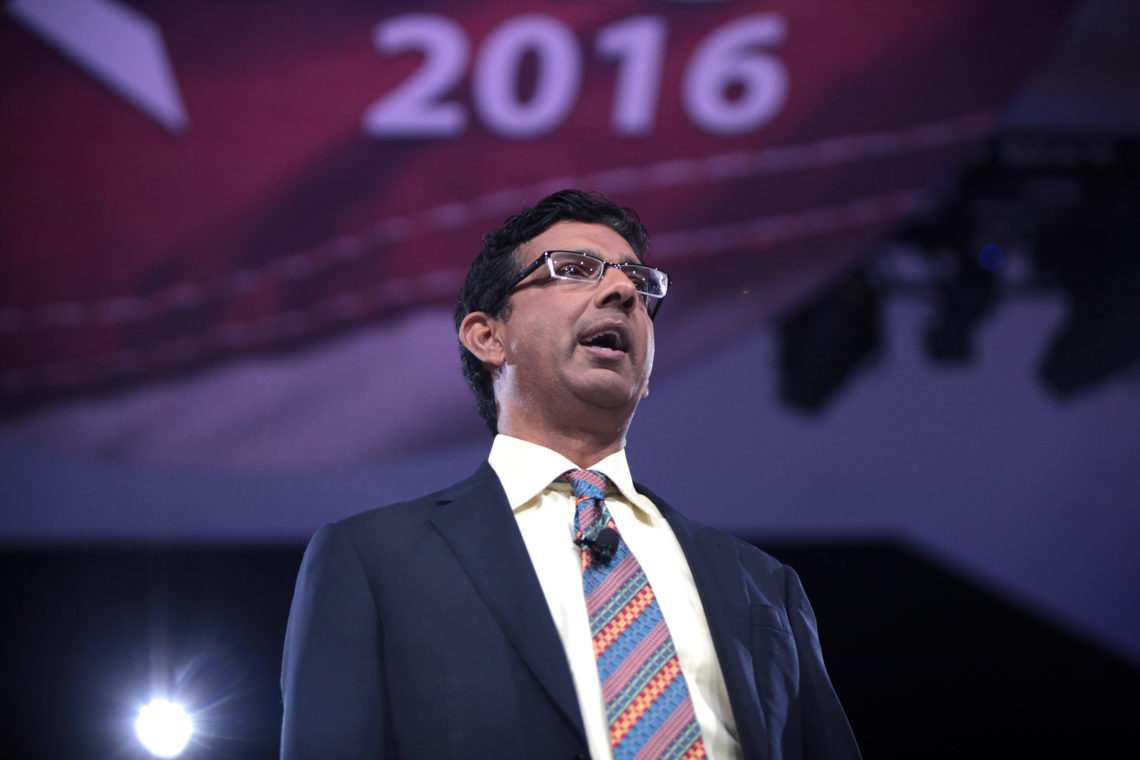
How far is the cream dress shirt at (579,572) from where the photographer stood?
141 cm

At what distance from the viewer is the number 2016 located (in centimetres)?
317

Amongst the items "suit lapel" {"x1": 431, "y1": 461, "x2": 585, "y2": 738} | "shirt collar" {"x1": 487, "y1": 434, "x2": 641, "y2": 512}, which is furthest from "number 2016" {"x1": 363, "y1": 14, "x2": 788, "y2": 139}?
"suit lapel" {"x1": 431, "y1": 461, "x2": 585, "y2": 738}

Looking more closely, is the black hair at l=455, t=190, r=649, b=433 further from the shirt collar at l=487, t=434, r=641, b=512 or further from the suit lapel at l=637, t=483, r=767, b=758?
the suit lapel at l=637, t=483, r=767, b=758

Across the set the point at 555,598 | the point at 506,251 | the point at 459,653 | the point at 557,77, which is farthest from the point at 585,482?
the point at 557,77

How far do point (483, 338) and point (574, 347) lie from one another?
24 cm

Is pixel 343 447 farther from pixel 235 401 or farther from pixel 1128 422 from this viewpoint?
pixel 1128 422

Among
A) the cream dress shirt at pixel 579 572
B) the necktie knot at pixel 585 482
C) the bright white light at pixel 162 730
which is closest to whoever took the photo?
the cream dress shirt at pixel 579 572

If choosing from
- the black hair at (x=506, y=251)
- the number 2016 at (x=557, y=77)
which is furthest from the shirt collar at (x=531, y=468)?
the number 2016 at (x=557, y=77)

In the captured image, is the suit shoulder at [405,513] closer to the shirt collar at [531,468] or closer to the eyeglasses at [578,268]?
the shirt collar at [531,468]

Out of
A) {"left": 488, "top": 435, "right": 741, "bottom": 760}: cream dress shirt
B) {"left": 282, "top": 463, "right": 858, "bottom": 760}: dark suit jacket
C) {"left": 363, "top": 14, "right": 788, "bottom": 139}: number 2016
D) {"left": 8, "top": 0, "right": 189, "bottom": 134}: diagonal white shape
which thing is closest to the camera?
{"left": 282, "top": 463, "right": 858, "bottom": 760}: dark suit jacket

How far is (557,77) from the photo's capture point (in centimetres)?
325

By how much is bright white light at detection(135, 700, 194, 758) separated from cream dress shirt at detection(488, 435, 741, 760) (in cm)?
163

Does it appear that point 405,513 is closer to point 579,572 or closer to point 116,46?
point 579,572

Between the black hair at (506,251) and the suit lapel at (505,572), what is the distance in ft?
1.23
